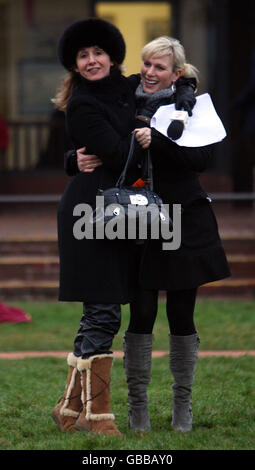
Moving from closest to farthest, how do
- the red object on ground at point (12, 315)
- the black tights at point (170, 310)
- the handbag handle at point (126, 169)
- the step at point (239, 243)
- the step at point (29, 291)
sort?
the handbag handle at point (126, 169)
the black tights at point (170, 310)
the red object on ground at point (12, 315)
the step at point (29, 291)
the step at point (239, 243)

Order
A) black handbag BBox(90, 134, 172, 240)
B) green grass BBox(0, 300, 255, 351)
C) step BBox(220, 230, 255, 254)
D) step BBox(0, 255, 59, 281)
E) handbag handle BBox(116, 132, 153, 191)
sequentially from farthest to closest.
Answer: step BBox(220, 230, 255, 254), step BBox(0, 255, 59, 281), green grass BBox(0, 300, 255, 351), handbag handle BBox(116, 132, 153, 191), black handbag BBox(90, 134, 172, 240)

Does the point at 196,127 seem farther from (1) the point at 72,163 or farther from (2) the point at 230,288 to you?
(2) the point at 230,288

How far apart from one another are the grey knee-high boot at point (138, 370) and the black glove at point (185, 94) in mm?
1068

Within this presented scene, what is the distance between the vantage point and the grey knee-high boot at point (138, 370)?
176 inches

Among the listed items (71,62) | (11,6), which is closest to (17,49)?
(11,6)

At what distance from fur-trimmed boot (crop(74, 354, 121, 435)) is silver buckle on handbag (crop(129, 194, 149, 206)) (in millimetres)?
737

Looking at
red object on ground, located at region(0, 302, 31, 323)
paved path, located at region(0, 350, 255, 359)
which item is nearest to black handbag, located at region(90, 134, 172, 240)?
paved path, located at region(0, 350, 255, 359)

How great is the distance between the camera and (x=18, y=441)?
448 cm

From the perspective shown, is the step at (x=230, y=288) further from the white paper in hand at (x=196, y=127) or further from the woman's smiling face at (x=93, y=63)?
the woman's smiling face at (x=93, y=63)

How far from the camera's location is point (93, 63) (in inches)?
171

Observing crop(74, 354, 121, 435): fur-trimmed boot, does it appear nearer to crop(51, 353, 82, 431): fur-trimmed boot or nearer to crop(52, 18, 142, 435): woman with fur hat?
crop(52, 18, 142, 435): woman with fur hat

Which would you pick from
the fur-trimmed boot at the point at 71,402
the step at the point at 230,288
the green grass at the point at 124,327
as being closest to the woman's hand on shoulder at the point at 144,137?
the fur-trimmed boot at the point at 71,402

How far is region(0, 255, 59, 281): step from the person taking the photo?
9258 mm

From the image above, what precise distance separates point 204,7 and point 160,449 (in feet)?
31.2
